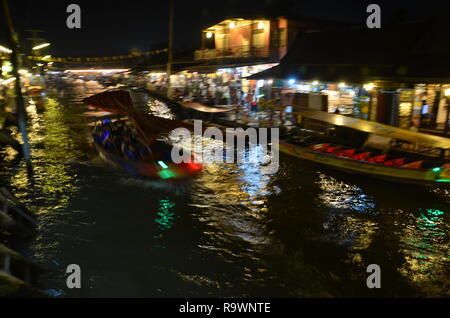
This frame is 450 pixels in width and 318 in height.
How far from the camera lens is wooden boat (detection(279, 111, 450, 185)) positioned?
14008 mm

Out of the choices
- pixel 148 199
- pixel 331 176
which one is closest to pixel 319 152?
pixel 331 176

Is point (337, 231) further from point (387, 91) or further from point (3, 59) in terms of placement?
point (3, 59)

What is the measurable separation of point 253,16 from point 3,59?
25.2 metres

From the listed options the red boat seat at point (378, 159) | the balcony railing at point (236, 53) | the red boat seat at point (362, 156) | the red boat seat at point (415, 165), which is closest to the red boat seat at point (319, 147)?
the red boat seat at point (362, 156)

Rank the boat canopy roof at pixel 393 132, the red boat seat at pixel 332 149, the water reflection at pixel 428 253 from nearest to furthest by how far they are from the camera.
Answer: the water reflection at pixel 428 253, the boat canopy roof at pixel 393 132, the red boat seat at pixel 332 149

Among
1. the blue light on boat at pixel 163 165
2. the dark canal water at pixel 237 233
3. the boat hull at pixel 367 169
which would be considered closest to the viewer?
the dark canal water at pixel 237 233

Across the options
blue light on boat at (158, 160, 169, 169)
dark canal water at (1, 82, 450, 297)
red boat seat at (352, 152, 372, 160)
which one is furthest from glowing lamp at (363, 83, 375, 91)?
blue light on boat at (158, 160, 169, 169)

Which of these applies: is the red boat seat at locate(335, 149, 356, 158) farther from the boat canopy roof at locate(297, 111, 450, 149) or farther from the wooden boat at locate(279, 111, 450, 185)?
the boat canopy roof at locate(297, 111, 450, 149)

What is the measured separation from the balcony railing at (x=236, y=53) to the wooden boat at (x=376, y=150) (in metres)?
12.4

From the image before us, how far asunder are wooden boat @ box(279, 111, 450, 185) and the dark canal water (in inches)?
27.7

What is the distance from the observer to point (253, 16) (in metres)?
30.9

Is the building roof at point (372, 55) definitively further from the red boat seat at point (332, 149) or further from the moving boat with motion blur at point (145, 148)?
the moving boat with motion blur at point (145, 148)

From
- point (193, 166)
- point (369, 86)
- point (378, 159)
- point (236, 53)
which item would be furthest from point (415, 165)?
point (236, 53)

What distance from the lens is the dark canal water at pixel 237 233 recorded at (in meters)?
8.48
